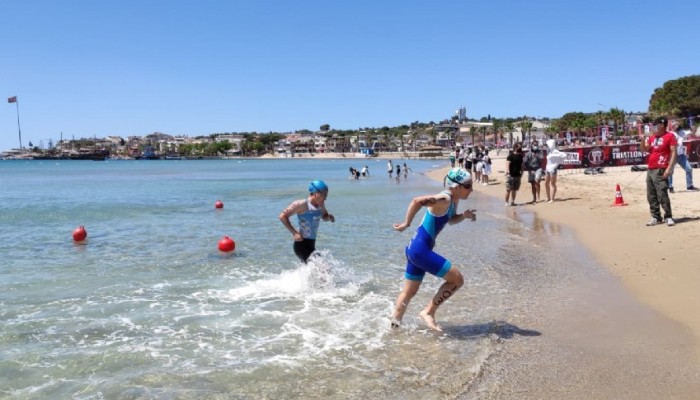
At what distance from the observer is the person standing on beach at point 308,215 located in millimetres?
7672

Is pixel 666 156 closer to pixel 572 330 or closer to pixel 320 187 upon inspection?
pixel 572 330

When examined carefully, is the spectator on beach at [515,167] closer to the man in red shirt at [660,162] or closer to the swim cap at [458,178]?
the man in red shirt at [660,162]

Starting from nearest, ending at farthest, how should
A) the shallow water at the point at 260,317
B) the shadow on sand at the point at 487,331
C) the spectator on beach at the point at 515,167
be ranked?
the shallow water at the point at 260,317
the shadow on sand at the point at 487,331
the spectator on beach at the point at 515,167

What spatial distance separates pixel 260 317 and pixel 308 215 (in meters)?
1.66

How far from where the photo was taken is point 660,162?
10711 millimetres

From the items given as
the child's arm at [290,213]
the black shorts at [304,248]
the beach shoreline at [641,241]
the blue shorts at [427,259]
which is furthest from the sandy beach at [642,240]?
the child's arm at [290,213]

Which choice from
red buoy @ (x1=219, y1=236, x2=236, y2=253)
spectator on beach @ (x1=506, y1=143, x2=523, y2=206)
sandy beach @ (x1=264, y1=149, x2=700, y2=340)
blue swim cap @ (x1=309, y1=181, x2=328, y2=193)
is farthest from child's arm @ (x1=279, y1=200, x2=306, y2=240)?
spectator on beach @ (x1=506, y1=143, x2=523, y2=206)

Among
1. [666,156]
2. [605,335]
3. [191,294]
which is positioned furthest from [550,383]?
[666,156]

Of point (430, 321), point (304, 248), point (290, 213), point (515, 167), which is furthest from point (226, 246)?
point (515, 167)

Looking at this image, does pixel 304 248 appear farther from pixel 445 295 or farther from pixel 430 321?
pixel 445 295

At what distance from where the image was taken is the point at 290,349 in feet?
18.9

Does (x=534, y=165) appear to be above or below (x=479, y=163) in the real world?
above

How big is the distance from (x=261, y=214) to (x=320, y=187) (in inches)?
515

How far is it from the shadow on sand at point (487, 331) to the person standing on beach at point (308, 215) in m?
2.56
